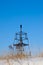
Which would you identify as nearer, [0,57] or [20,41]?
[0,57]

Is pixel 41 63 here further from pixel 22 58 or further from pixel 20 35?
pixel 20 35

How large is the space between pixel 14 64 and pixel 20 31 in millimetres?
12265

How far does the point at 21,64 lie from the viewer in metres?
5.65

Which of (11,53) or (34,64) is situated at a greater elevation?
(11,53)

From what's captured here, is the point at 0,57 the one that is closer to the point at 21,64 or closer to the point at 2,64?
the point at 2,64

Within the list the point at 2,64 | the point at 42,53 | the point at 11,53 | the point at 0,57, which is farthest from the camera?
the point at 42,53

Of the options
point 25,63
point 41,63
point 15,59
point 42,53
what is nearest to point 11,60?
point 15,59

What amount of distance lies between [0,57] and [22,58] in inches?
71.1

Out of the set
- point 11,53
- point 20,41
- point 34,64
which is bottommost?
point 34,64

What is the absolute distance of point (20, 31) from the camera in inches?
707

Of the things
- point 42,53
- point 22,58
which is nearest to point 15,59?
point 22,58

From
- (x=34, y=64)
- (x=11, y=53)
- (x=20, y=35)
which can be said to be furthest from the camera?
(x=20, y=35)

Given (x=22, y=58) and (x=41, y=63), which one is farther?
(x=22, y=58)

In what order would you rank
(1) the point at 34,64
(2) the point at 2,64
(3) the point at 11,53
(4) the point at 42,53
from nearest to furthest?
1. (1) the point at 34,64
2. (2) the point at 2,64
3. (3) the point at 11,53
4. (4) the point at 42,53
